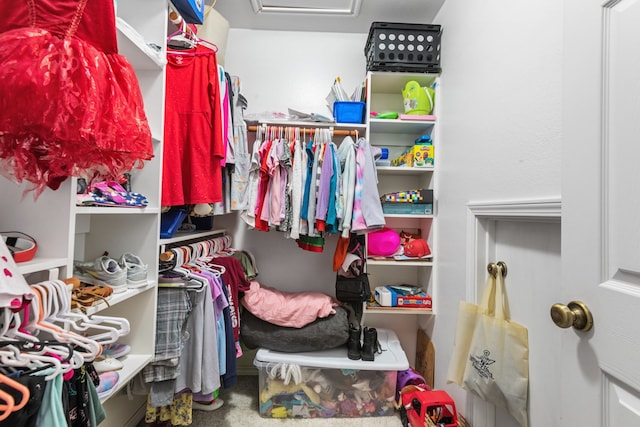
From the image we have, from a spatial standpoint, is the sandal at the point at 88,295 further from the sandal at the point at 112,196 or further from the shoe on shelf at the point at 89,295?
the sandal at the point at 112,196

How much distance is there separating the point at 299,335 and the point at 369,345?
0.42m

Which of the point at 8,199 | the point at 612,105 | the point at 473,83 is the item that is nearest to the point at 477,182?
the point at 473,83

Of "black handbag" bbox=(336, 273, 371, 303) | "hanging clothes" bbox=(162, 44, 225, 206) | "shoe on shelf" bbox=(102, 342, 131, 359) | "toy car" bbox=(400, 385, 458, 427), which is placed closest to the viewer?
"shoe on shelf" bbox=(102, 342, 131, 359)

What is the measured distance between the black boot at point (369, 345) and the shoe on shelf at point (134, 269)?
1.22m

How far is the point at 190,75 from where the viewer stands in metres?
1.35

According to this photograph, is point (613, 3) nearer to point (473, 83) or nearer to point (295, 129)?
point (473, 83)

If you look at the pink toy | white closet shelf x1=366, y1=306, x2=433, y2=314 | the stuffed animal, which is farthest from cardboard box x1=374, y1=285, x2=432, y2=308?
the stuffed animal

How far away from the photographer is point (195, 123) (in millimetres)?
1323

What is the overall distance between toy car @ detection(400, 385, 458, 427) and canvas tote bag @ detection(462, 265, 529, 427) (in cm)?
37

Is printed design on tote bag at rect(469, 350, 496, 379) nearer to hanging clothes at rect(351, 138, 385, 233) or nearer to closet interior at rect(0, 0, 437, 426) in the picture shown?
closet interior at rect(0, 0, 437, 426)

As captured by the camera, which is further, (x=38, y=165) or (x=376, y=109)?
(x=376, y=109)

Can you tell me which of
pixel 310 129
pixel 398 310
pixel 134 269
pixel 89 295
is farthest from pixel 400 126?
pixel 89 295

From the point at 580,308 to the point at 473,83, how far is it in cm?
117

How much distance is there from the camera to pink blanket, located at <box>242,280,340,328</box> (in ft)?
5.51
